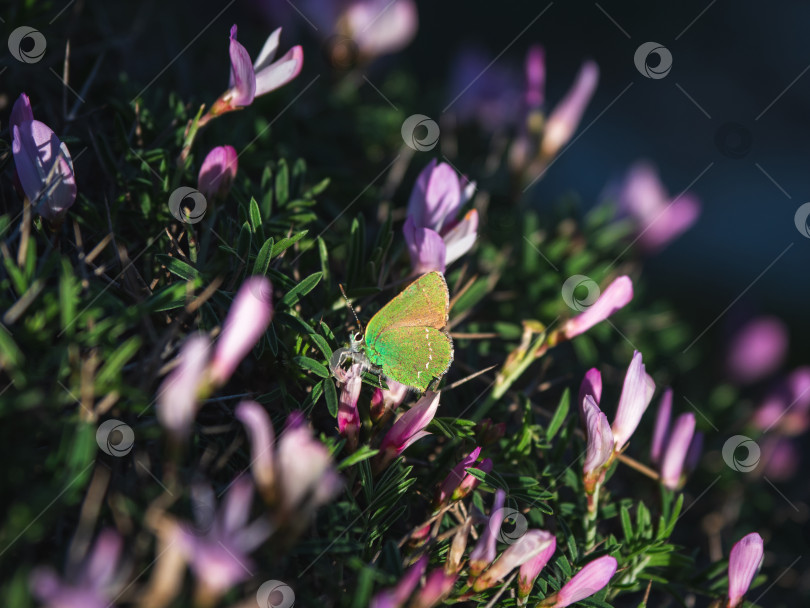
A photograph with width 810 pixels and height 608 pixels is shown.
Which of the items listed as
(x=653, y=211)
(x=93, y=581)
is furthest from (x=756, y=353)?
(x=93, y=581)

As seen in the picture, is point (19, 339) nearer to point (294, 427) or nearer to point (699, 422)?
point (294, 427)

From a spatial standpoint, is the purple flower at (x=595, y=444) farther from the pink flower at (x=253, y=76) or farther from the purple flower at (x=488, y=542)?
the pink flower at (x=253, y=76)

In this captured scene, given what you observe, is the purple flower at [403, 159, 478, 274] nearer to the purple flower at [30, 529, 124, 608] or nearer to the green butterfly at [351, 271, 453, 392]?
the green butterfly at [351, 271, 453, 392]

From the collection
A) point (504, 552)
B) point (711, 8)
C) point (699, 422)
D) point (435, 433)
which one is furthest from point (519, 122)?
point (711, 8)

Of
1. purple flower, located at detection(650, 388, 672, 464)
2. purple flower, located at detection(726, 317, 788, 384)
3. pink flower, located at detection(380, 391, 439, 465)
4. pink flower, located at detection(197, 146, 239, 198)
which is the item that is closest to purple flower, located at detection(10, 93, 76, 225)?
pink flower, located at detection(197, 146, 239, 198)

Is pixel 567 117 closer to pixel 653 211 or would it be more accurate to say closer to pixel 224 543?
pixel 653 211

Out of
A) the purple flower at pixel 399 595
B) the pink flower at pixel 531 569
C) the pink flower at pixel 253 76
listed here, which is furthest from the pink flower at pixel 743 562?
the pink flower at pixel 253 76
